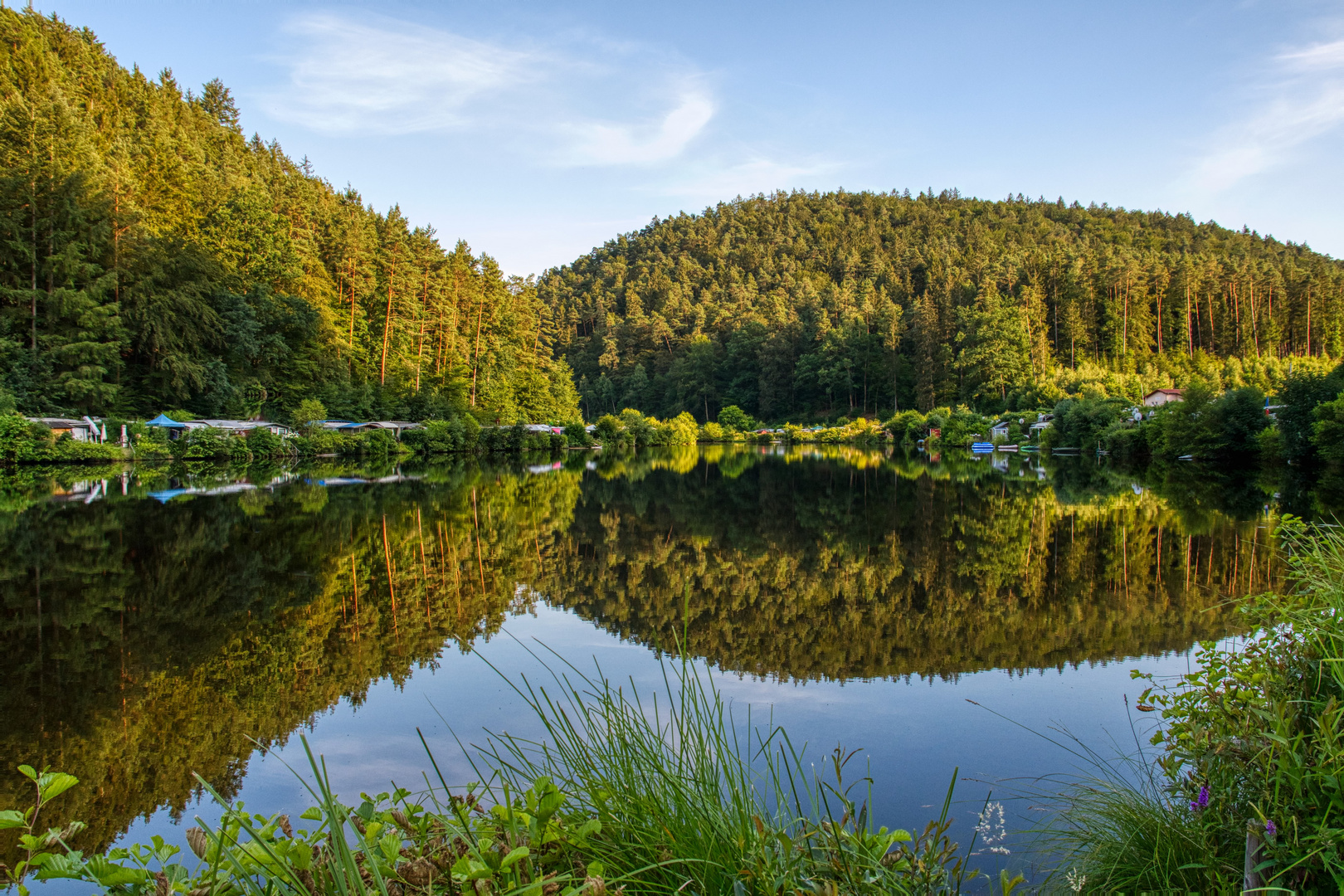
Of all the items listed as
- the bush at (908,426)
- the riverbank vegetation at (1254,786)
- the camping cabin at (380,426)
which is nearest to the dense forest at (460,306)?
the camping cabin at (380,426)

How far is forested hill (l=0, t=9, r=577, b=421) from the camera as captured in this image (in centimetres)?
3322

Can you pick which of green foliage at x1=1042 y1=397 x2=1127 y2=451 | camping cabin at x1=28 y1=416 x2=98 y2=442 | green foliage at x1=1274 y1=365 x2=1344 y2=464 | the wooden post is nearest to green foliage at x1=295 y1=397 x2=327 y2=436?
camping cabin at x1=28 y1=416 x2=98 y2=442

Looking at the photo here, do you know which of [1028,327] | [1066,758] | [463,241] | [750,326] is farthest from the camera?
[750,326]

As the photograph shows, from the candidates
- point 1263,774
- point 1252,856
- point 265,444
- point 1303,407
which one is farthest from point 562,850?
point 265,444

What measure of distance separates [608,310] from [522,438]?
6629 centimetres

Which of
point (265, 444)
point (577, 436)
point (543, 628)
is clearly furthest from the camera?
point (577, 436)

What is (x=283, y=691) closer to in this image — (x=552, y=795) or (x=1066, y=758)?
(x=552, y=795)

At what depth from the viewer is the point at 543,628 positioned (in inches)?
249

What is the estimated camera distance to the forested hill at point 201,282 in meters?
33.2

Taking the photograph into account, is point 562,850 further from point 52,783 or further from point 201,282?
point 201,282

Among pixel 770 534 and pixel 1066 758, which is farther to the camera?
pixel 770 534

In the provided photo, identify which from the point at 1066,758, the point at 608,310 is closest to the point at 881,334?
the point at 608,310

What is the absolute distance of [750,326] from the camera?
91562 millimetres

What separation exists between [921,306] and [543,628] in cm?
7789
